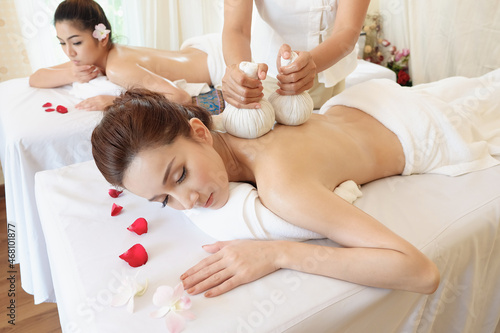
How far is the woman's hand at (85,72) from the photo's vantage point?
2.22 m

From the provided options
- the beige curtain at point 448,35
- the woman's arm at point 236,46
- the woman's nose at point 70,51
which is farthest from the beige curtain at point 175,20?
the woman's arm at point 236,46

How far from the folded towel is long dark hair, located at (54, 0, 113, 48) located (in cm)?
149

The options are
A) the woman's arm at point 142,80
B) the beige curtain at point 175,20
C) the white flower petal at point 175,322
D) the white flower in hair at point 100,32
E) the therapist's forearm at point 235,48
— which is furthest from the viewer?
the beige curtain at point 175,20

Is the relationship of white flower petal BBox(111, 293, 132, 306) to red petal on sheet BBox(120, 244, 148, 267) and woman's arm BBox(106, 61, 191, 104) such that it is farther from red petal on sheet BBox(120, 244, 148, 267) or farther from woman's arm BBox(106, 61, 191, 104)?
woman's arm BBox(106, 61, 191, 104)

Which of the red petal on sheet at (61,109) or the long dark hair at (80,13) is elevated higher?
the long dark hair at (80,13)

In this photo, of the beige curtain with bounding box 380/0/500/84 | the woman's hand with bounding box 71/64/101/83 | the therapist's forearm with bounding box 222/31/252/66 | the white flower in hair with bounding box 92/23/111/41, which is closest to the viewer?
the therapist's forearm with bounding box 222/31/252/66

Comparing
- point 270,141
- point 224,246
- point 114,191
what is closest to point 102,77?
point 114,191

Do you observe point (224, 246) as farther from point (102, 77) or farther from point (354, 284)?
point (102, 77)

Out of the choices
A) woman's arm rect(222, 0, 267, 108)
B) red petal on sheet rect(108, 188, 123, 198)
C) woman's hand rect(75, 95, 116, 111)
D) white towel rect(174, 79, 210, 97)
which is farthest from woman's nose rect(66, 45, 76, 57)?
red petal on sheet rect(108, 188, 123, 198)

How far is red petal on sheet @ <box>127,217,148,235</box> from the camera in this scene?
3.77 feet

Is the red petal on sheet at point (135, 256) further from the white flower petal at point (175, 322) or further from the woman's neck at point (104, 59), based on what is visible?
the woman's neck at point (104, 59)

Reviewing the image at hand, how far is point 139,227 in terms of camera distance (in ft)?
3.77

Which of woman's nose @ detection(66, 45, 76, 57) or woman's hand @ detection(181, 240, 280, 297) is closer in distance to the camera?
woman's hand @ detection(181, 240, 280, 297)

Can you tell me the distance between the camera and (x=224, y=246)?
3.44ft
